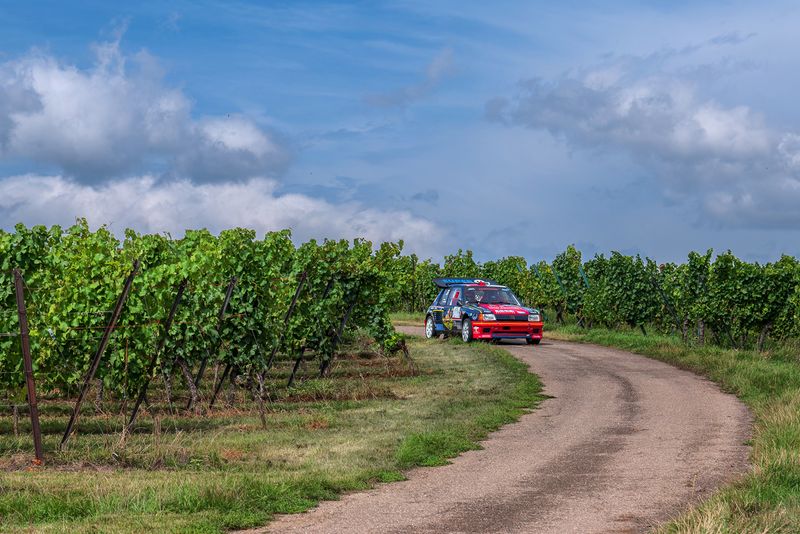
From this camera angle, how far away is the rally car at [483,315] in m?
30.0

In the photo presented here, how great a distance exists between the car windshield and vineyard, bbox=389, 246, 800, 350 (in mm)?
2349

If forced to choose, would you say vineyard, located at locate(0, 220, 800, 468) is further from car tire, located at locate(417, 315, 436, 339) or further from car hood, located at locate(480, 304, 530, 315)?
car tire, located at locate(417, 315, 436, 339)

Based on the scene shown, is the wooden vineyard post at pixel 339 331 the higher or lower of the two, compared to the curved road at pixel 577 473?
higher

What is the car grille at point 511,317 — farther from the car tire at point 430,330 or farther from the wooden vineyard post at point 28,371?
the wooden vineyard post at point 28,371

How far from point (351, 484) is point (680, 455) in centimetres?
457

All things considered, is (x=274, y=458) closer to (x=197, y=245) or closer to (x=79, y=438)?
(x=79, y=438)

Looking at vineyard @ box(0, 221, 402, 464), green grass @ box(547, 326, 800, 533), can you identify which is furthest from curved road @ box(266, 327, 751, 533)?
vineyard @ box(0, 221, 402, 464)

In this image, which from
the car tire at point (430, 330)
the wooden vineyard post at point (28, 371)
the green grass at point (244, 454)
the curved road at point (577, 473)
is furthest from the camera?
the car tire at point (430, 330)

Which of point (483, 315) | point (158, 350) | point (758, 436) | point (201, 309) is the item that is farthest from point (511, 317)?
point (158, 350)

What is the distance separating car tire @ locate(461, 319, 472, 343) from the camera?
99.7ft

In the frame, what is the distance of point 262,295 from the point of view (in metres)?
18.3

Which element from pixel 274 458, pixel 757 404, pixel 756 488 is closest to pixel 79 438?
pixel 274 458

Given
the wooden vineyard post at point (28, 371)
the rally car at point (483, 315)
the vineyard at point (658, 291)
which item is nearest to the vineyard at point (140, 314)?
the wooden vineyard post at point (28, 371)

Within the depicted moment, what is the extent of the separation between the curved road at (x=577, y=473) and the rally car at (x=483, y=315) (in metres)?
10.7
